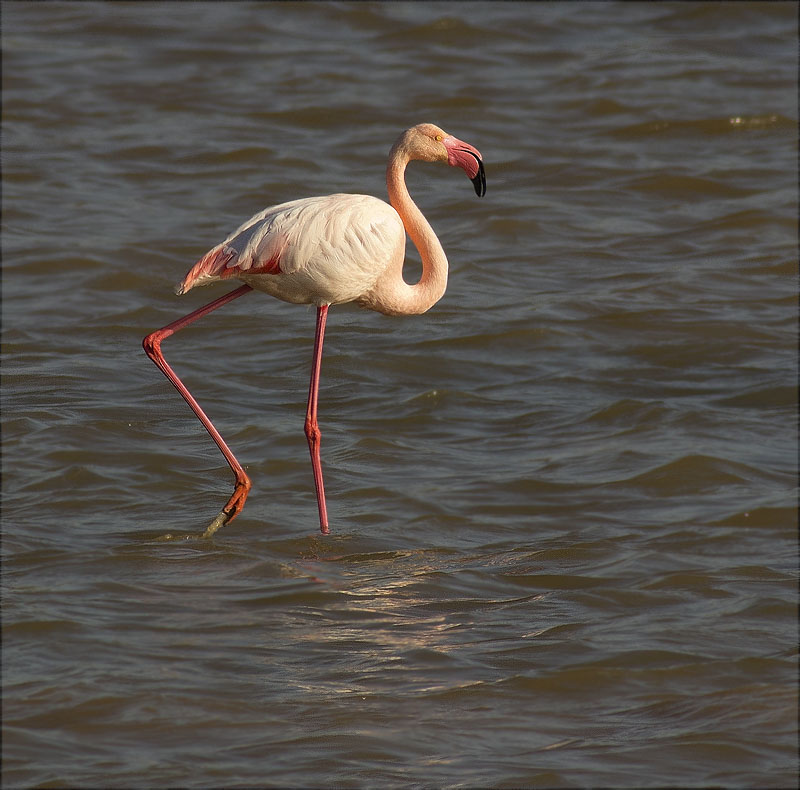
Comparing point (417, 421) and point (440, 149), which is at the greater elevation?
point (440, 149)

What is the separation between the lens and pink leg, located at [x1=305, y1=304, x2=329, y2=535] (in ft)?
23.0

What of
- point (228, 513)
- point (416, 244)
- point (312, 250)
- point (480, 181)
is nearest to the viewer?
point (312, 250)

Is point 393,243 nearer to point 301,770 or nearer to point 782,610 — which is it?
point 782,610

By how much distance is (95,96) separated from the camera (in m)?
14.7

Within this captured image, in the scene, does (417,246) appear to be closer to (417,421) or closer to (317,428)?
(317,428)

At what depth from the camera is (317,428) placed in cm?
732

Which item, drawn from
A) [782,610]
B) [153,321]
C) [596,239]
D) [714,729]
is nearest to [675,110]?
[596,239]

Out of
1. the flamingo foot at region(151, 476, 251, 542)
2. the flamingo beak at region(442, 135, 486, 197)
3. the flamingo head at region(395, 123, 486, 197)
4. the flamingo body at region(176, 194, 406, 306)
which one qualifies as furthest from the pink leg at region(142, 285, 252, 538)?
the flamingo beak at region(442, 135, 486, 197)

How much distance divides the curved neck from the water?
1027 millimetres

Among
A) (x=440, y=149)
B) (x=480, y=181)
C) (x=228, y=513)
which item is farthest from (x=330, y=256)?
(x=228, y=513)

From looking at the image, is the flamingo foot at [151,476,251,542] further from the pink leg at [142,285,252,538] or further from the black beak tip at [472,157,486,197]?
the black beak tip at [472,157,486,197]

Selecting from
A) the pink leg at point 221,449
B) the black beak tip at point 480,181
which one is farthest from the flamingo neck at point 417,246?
the pink leg at point 221,449

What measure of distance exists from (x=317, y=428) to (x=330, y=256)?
0.97 meters

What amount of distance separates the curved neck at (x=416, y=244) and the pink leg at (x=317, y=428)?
42cm
